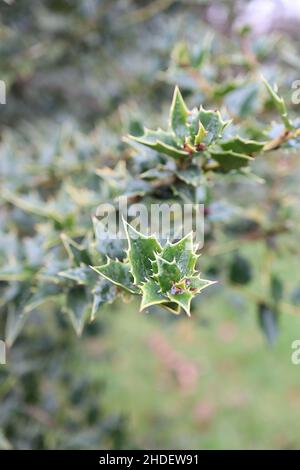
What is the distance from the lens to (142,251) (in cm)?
69

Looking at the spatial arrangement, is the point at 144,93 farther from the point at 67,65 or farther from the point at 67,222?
the point at 67,222

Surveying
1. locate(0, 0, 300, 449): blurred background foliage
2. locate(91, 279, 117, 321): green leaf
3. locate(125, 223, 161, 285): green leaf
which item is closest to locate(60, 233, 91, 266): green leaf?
locate(0, 0, 300, 449): blurred background foliage

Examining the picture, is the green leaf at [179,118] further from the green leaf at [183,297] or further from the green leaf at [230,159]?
the green leaf at [183,297]

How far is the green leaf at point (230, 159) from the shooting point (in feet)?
2.65

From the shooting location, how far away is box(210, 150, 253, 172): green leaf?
81cm

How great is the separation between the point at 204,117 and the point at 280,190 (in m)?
0.86

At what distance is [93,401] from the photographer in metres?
1.75

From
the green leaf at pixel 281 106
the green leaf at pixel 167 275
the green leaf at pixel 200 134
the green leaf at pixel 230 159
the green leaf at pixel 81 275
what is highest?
the green leaf at pixel 281 106

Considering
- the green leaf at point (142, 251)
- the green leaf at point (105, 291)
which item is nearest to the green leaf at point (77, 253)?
the green leaf at point (105, 291)

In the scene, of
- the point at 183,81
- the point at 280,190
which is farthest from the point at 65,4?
the point at 280,190

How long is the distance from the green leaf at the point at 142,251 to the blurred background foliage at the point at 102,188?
174mm

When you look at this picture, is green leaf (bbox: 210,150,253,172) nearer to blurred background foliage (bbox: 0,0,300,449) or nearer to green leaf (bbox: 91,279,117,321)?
blurred background foliage (bbox: 0,0,300,449)

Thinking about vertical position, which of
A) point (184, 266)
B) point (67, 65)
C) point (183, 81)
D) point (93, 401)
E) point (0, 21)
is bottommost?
point (184, 266)

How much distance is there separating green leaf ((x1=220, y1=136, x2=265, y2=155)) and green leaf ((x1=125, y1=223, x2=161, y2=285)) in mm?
233
